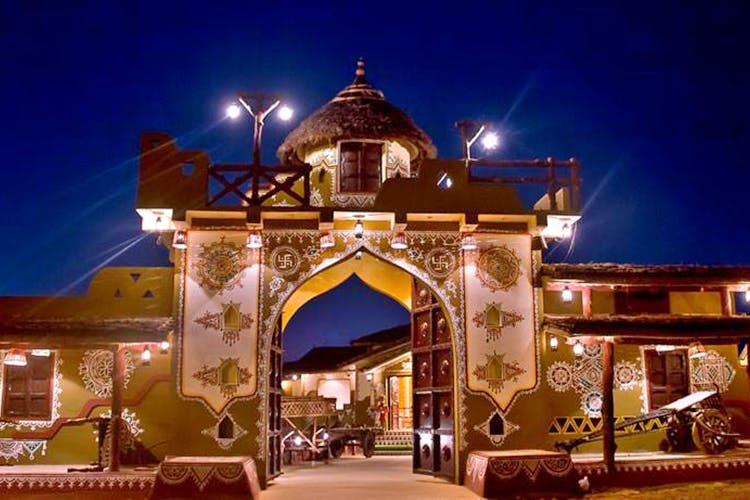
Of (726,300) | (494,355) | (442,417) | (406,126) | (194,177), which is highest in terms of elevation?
(406,126)

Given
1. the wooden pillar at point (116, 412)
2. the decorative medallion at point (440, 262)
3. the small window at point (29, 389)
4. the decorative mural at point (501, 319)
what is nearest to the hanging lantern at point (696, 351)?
the decorative mural at point (501, 319)

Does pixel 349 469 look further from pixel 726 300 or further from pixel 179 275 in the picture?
pixel 726 300

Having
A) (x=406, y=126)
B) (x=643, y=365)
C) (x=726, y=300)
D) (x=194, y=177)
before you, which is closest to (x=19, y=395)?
(x=194, y=177)

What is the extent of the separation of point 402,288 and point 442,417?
3434 mm

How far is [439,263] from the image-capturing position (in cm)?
1420

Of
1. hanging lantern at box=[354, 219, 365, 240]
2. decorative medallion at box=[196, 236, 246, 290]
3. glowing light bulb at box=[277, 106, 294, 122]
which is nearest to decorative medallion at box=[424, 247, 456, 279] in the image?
hanging lantern at box=[354, 219, 365, 240]

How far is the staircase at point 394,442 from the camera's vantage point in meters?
22.2

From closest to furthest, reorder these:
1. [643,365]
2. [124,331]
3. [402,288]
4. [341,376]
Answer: [124,331]
[643,365]
[402,288]
[341,376]

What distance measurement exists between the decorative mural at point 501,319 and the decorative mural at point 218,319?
3.62m

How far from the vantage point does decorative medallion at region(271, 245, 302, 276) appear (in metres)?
14.0

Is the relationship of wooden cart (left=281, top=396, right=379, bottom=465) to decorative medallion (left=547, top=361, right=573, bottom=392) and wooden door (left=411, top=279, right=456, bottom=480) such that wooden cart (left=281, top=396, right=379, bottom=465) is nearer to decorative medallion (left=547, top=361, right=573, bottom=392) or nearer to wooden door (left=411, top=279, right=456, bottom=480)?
wooden door (left=411, top=279, right=456, bottom=480)

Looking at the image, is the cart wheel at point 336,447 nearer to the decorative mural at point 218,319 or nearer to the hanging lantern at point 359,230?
the decorative mural at point 218,319

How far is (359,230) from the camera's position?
13719 mm

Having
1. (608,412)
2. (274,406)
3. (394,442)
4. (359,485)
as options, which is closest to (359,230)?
(274,406)
